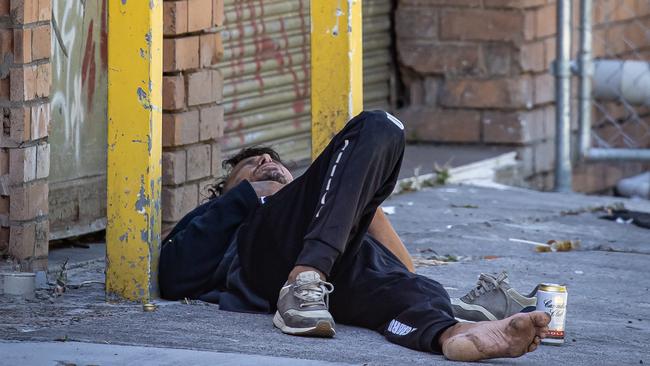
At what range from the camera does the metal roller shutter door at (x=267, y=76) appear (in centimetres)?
717

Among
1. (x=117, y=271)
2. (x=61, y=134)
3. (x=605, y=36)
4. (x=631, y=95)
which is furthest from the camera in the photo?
(x=605, y=36)

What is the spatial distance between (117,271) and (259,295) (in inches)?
17.8

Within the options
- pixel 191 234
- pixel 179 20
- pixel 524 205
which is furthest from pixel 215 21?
pixel 524 205

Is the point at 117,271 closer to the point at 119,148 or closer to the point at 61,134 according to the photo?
the point at 119,148

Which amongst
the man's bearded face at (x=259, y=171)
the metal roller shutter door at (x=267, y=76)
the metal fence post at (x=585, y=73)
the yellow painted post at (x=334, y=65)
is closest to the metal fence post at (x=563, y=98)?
the metal fence post at (x=585, y=73)

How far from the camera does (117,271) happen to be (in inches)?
173

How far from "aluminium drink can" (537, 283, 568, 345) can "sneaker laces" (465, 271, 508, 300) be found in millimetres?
226

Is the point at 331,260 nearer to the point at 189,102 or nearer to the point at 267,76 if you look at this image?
the point at 189,102

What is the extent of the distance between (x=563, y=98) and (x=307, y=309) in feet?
14.1

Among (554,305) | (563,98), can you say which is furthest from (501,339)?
(563,98)

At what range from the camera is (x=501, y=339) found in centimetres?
368

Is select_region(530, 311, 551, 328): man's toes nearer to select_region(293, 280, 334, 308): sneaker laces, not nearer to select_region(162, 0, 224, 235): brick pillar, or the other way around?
select_region(293, 280, 334, 308): sneaker laces

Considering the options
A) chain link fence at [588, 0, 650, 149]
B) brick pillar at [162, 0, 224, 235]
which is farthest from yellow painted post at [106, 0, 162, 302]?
chain link fence at [588, 0, 650, 149]

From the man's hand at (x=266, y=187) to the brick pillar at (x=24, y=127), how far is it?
0.75 m
